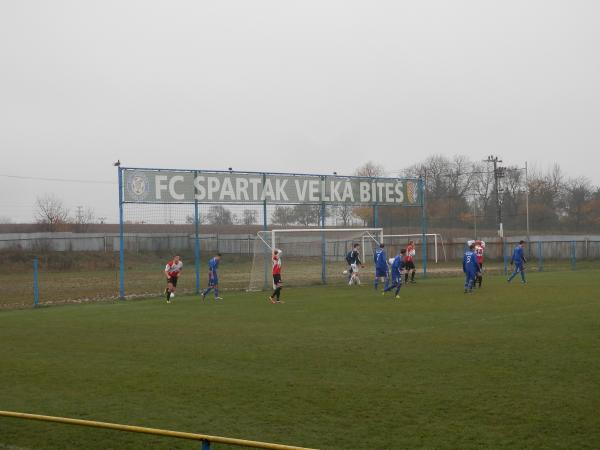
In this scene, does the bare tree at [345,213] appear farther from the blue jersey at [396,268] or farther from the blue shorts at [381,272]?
the blue jersey at [396,268]

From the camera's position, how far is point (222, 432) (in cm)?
748

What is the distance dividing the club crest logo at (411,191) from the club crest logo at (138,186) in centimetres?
1481

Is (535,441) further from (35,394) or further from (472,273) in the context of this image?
(472,273)

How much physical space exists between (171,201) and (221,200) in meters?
2.41

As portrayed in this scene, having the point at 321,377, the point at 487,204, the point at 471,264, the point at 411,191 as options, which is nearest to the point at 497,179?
the point at 487,204

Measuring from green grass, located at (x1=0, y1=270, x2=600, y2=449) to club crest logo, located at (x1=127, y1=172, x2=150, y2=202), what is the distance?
9216 millimetres

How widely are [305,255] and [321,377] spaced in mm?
22849

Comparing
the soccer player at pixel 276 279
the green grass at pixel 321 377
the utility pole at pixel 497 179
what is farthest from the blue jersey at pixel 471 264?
the utility pole at pixel 497 179

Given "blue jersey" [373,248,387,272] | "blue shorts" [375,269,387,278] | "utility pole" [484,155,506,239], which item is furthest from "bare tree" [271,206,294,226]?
"utility pole" [484,155,506,239]

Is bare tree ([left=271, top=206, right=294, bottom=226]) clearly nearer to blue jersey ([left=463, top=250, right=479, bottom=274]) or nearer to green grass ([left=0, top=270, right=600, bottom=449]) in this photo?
blue jersey ([left=463, top=250, right=479, bottom=274])

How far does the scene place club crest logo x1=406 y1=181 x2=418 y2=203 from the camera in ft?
123

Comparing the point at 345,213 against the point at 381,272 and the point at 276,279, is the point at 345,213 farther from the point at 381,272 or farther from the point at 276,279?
the point at 276,279

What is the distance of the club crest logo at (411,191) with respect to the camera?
37.3m

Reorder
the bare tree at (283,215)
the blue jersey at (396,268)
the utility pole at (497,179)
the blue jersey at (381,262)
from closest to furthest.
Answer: the blue jersey at (396,268) → the blue jersey at (381,262) → the bare tree at (283,215) → the utility pole at (497,179)
